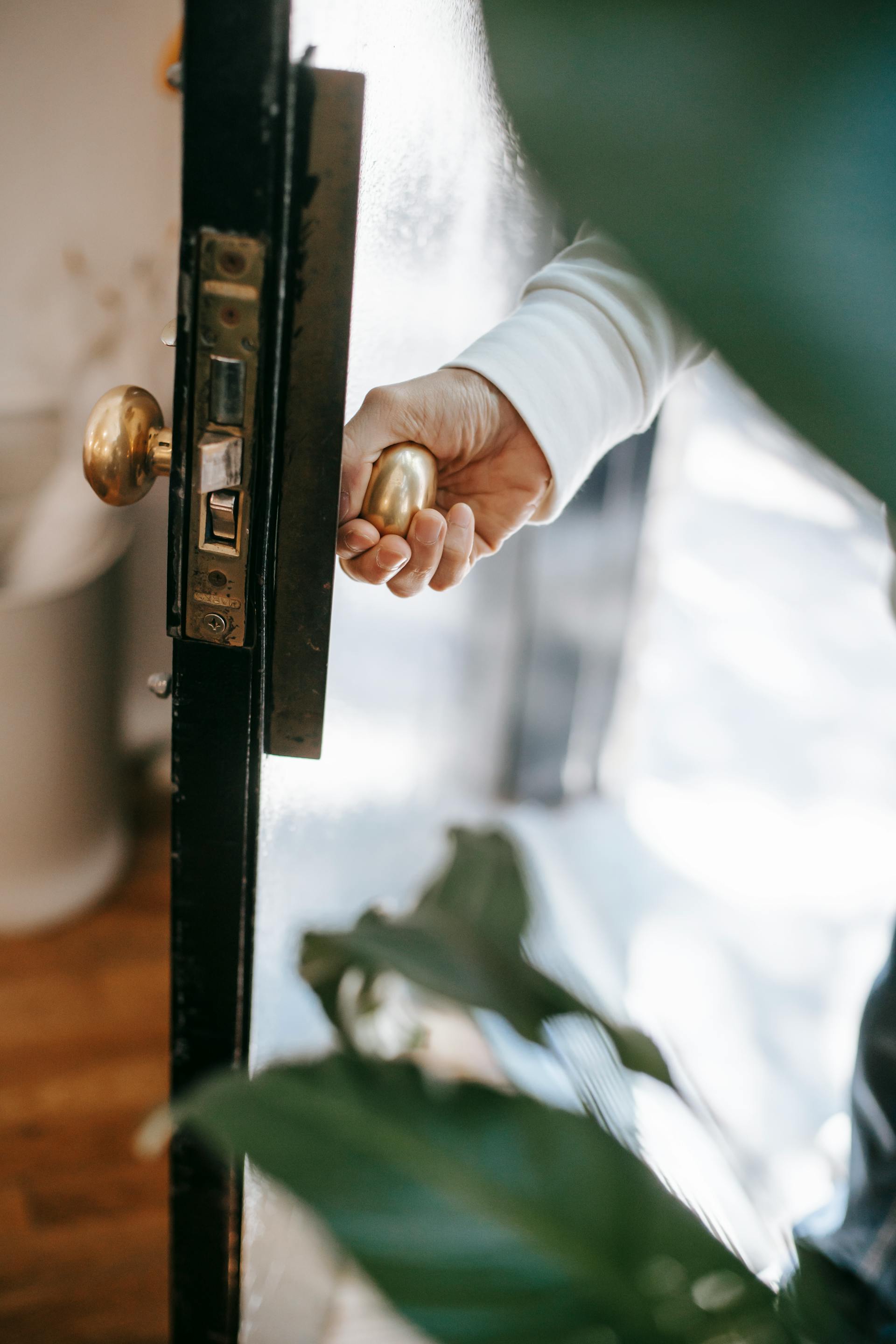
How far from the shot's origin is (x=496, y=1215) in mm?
283

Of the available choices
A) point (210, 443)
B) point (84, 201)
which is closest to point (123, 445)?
point (210, 443)

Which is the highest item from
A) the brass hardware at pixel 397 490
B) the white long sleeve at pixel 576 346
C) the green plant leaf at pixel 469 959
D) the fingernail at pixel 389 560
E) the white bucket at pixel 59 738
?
the white long sleeve at pixel 576 346

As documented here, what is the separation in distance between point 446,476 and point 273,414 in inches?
7.2

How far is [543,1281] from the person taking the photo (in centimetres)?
27

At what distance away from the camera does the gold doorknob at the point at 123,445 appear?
0.40m

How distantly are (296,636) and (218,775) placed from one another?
3.1 inches

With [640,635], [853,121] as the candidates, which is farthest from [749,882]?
[853,121]

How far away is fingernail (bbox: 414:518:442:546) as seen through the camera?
1.46ft

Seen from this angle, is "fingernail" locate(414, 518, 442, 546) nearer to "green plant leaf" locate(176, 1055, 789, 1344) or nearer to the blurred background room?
"green plant leaf" locate(176, 1055, 789, 1344)

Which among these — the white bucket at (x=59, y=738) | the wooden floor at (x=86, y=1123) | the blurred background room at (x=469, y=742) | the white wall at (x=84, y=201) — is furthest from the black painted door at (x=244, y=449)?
the white wall at (x=84, y=201)

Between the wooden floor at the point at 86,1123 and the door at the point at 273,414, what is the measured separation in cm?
33

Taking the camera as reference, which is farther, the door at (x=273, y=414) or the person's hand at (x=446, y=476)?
the person's hand at (x=446, y=476)

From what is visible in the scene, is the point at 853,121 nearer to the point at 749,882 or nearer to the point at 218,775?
the point at 218,775

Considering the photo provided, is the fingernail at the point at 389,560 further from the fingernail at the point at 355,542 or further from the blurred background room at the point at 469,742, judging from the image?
the blurred background room at the point at 469,742
